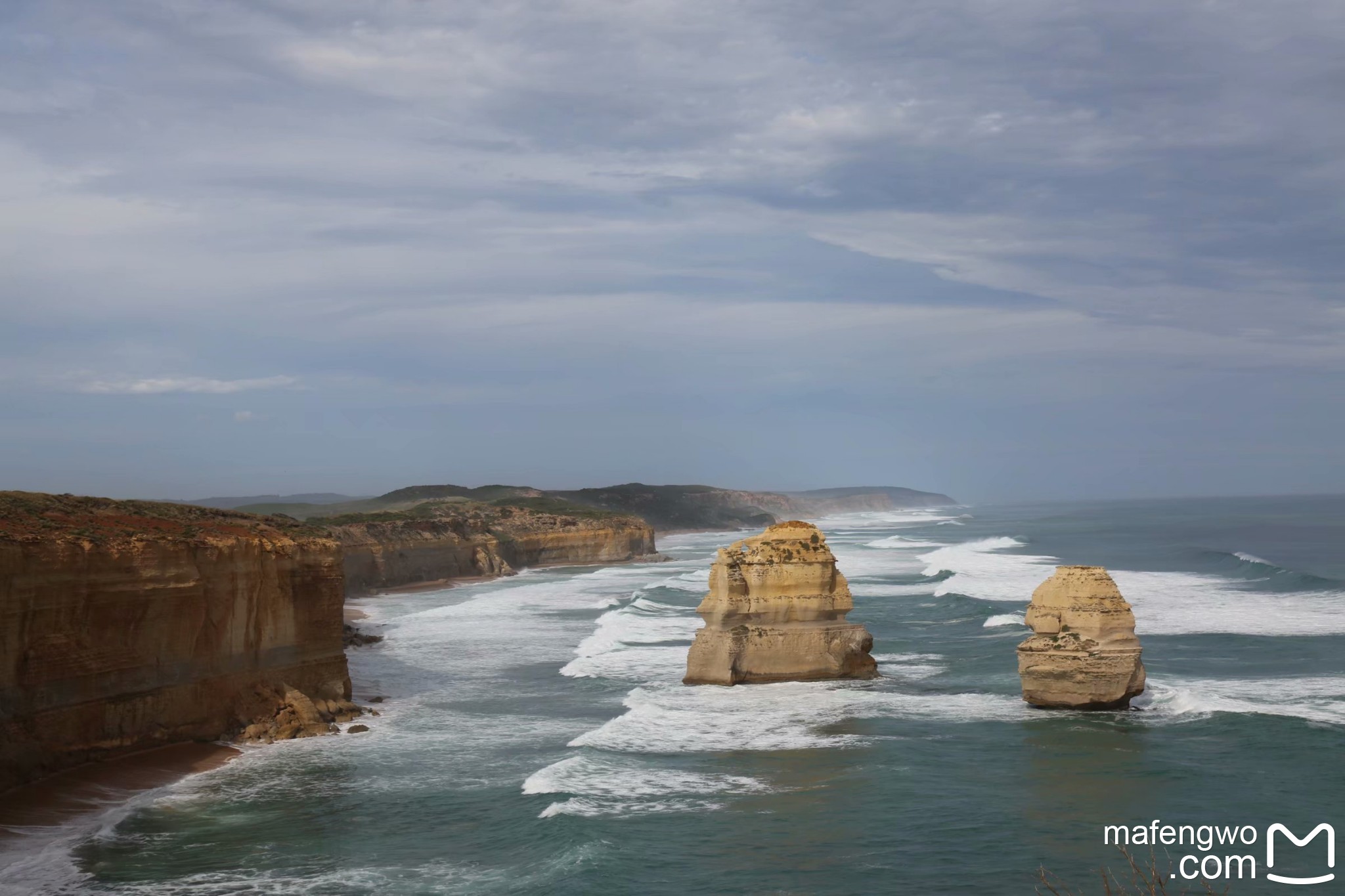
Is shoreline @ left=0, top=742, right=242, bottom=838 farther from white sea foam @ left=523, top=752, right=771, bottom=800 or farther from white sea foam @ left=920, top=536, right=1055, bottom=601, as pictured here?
white sea foam @ left=920, top=536, right=1055, bottom=601

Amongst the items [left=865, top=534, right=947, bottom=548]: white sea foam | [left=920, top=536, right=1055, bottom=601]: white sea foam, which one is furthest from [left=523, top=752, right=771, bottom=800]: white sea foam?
[left=865, top=534, right=947, bottom=548]: white sea foam

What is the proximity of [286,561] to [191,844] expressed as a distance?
412 inches

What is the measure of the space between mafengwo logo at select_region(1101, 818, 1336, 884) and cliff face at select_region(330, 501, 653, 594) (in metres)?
41.5

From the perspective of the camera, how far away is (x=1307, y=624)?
41969 millimetres

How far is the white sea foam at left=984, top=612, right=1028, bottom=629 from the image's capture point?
41.4 metres

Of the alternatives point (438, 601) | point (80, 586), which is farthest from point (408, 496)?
point (80, 586)

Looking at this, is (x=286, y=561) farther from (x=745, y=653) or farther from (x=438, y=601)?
(x=438, y=601)

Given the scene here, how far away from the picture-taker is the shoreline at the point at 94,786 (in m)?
19.8

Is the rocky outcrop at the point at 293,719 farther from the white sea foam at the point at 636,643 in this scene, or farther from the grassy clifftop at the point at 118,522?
the white sea foam at the point at 636,643

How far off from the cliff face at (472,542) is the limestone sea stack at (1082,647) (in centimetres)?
3566

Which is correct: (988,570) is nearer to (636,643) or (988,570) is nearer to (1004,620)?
(1004,620)

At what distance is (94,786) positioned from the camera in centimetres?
2197

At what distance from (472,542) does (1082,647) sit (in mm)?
57283

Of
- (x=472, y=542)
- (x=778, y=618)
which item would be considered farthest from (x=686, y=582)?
(x=778, y=618)
